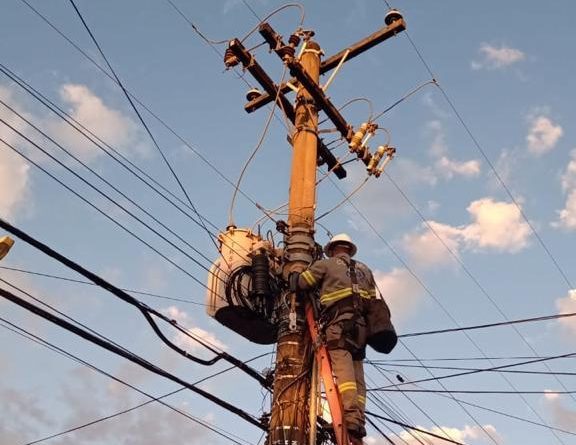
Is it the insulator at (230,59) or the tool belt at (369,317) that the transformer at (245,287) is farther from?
the insulator at (230,59)

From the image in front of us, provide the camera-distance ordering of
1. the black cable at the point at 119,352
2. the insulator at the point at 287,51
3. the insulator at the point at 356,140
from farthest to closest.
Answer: the insulator at the point at 356,140, the insulator at the point at 287,51, the black cable at the point at 119,352

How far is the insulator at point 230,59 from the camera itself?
8.75m

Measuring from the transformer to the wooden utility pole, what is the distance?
0.27 metres

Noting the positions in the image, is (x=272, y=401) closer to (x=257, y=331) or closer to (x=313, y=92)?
(x=257, y=331)

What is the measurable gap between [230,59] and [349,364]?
414cm

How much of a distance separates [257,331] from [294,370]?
1242 mm

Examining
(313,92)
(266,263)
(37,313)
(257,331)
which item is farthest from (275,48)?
(37,313)

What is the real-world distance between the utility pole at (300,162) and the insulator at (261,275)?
0.18 meters

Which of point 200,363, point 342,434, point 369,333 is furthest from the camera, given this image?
point 200,363

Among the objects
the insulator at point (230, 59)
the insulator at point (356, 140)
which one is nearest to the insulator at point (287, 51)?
the insulator at point (230, 59)

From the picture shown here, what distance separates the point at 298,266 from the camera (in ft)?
23.7

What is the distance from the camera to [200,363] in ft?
23.9

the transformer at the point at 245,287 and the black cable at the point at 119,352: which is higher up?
the transformer at the point at 245,287

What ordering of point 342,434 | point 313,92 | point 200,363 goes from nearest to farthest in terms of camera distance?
point 342,434 → point 200,363 → point 313,92
